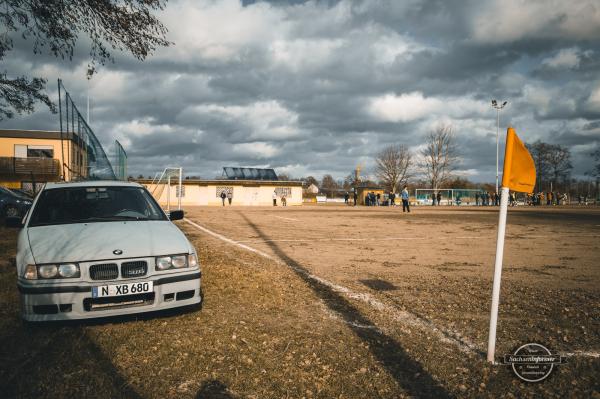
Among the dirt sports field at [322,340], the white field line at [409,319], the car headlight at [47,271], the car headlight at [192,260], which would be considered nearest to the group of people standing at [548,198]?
the dirt sports field at [322,340]

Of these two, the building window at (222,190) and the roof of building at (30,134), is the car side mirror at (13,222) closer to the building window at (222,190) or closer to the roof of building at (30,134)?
the roof of building at (30,134)

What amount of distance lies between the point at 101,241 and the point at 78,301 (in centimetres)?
63

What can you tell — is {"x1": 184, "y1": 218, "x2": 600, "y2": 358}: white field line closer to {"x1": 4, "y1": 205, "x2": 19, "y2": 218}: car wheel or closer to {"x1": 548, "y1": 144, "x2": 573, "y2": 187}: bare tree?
{"x1": 4, "y1": 205, "x2": 19, "y2": 218}: car wheel

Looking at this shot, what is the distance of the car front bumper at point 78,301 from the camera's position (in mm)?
3459

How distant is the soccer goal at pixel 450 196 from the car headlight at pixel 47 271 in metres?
59.3

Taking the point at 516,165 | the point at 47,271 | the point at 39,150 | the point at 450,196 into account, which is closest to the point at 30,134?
the point at 39,150

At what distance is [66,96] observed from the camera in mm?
11766

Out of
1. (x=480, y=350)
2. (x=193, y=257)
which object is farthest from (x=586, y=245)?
(x=193, y=257)

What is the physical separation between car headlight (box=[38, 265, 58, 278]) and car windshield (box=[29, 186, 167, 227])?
3.50 feet

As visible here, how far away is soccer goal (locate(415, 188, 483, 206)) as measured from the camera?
58.5 metres

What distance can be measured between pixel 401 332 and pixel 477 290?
222cm

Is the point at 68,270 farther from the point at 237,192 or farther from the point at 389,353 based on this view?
the point at 237,192

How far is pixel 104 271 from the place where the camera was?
3.59m

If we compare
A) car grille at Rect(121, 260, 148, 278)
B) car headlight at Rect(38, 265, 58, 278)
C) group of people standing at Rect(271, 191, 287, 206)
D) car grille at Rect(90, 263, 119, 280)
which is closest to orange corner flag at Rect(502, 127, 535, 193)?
car grille at Rect(121, 260, 148, 278)
